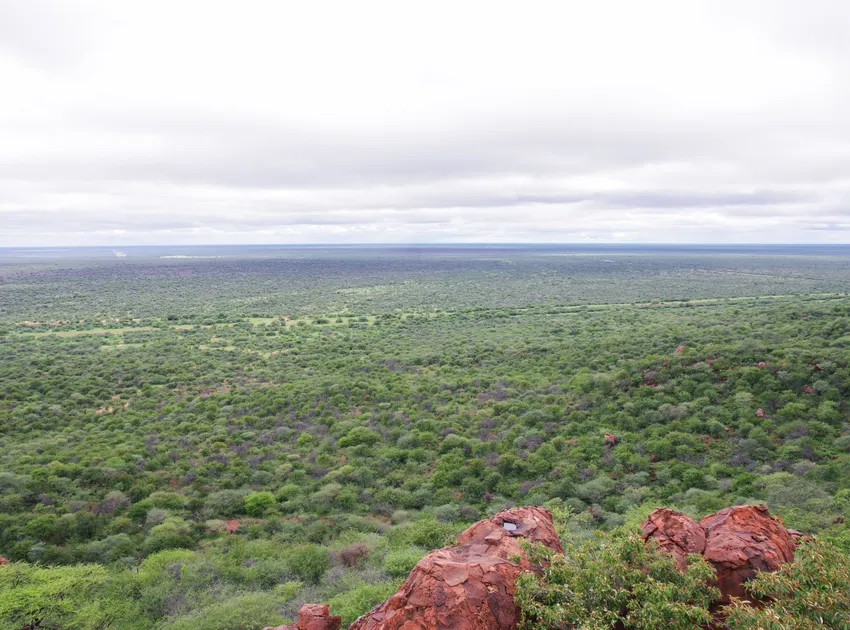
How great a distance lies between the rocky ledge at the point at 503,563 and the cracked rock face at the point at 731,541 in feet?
0.07

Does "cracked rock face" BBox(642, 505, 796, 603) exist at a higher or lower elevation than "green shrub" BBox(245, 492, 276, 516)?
higher

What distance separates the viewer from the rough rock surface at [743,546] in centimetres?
1041

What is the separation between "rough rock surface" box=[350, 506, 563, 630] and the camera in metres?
8.74

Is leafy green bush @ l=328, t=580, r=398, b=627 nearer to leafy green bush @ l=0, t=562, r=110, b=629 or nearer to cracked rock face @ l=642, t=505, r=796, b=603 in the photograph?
leafy green bush @ l=0, t=562, r=110, b=629

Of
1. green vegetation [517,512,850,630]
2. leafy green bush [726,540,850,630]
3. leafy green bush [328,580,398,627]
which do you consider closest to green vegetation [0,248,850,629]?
leafy green bush [328,580,398,627]

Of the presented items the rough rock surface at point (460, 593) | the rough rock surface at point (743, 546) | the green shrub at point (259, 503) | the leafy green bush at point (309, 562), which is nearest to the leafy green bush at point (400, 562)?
the leafy green bush at point (309, 562)

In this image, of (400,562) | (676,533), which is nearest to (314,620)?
(400,562)

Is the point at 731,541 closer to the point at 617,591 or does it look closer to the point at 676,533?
the point at 676,533

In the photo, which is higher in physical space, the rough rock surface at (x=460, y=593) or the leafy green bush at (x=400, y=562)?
the rough rock surface at (x=460, y=593)

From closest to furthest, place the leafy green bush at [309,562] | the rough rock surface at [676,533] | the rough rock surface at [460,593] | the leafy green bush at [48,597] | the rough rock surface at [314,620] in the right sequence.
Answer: the rough rock surface at [460,593]
the rough rock surface at [314,620]
the rough rock surface at [676,533]
the leafy green bush at [48,597]
the leafy green bush at [309,562]

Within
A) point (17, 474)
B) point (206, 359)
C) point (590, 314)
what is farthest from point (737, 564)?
point (590, 314)

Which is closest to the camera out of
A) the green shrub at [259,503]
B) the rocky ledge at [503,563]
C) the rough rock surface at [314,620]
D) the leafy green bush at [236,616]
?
the rocky ledge at [503,563]

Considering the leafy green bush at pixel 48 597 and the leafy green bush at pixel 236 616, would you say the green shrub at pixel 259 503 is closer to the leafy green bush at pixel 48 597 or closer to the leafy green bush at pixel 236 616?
the leafy green bush at pixel 48 597

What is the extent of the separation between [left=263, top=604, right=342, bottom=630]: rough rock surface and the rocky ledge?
2cm
